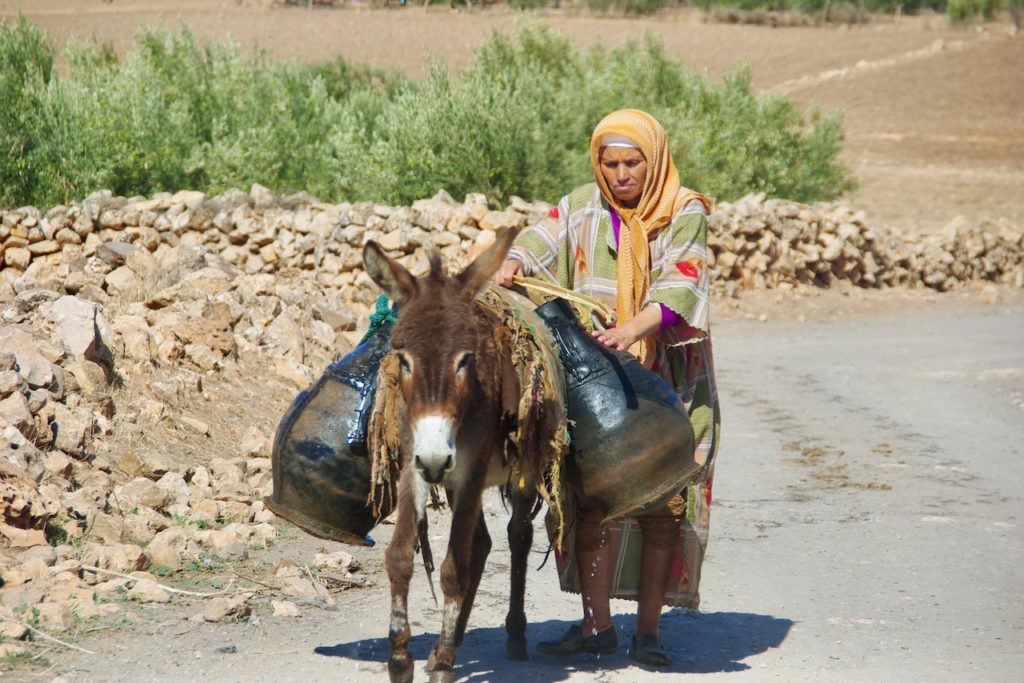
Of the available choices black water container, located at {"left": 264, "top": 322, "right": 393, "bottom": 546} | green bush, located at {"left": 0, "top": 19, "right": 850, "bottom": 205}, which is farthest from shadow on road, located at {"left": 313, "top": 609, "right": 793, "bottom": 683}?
green bush, located at {"left": 0, "top": 19, "right": 850, "bottom": 205}

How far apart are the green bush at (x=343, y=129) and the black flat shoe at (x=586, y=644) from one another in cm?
1166

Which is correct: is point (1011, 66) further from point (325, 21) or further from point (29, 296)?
point (29, 296)

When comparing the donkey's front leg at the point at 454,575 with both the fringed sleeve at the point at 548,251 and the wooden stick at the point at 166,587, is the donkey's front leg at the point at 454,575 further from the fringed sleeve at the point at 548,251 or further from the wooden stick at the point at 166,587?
the wooden stick at the point at 166,587

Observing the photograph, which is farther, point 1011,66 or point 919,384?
point 1011,66

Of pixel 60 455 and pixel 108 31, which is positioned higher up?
pixel 108 31

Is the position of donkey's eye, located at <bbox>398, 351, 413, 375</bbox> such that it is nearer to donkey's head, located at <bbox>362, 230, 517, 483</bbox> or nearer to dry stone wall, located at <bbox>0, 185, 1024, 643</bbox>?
donkey's head, located at <bbox>362, 230, 517, 483</bbox>

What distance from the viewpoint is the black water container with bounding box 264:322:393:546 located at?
4125 mm

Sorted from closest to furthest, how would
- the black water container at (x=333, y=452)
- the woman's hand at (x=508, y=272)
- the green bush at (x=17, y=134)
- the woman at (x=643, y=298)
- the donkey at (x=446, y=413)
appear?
the donkey at (x=446, y=413), the black water container at (x=333, y=452), the woman at (x=643, y=298), the woman's hand at (x=508, y=272), the green bush at (x=17, y=134)

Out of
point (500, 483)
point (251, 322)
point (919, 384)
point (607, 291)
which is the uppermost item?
point (607, 291)

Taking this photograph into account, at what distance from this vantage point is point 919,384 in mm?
11961

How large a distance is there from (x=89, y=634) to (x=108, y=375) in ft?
10.8

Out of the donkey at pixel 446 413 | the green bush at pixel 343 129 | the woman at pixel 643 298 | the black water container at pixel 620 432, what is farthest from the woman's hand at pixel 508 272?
the green bush at pixel 343 129

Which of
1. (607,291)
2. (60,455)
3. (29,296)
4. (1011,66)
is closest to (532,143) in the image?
(29,296)

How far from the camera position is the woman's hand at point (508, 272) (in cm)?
441
